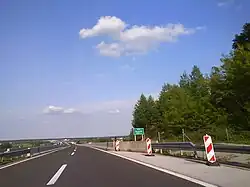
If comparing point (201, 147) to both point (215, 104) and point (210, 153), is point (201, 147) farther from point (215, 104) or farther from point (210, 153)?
point (215, 104)

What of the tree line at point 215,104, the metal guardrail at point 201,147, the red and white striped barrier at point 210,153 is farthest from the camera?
the tree line at point 215,104

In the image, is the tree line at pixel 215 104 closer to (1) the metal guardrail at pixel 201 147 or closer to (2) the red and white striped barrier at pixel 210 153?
(1) the metal guardrail at pixel 201 147

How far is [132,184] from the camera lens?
11312 mm

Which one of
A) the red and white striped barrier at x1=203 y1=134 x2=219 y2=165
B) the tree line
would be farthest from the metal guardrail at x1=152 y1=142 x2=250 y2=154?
the tree line

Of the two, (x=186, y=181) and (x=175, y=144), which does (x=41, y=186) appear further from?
(x=175, y=144)

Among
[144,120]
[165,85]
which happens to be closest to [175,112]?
[165,85]

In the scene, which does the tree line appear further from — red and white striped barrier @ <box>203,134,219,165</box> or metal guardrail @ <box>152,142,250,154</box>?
red and white striped barrier @ <box>203,134,219,165</box>

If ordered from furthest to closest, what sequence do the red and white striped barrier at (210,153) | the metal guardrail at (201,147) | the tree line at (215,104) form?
the tree line at (215,104) < the red and white striped barrier at (210,153) < the metal guardrail at (201,147)

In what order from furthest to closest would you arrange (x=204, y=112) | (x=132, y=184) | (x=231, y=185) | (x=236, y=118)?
1. (x=204, y=112)
2. (x=236, y=118)
3. (x=132, y=184)
4. (x=231, y=185)

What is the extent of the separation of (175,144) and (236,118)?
38055 millimetres

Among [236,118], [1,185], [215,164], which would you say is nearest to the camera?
[1,185]

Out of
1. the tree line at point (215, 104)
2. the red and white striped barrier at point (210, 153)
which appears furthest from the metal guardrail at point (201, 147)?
the tree line at point (215, 104)

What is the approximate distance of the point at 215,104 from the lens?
72.9 metres

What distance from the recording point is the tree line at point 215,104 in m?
51.2
